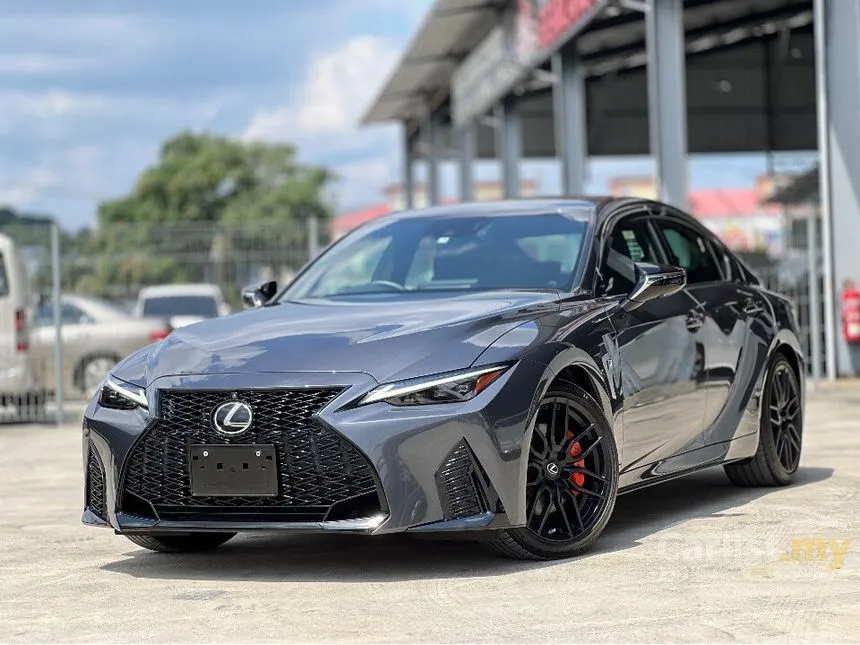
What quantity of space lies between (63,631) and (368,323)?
5.81 feet

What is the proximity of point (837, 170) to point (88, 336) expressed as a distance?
27.4 ft

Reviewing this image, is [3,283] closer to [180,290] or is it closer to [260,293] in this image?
[180,290]

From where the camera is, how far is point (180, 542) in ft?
22.7

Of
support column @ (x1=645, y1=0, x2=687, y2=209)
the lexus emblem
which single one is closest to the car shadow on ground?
the lexus emblem

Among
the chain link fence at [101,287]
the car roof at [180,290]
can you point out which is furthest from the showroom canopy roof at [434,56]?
the chain link fence at [101,287]

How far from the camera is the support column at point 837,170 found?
52.7 feet

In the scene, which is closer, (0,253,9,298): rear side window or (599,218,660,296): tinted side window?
(599,218,660,296): tinted side window

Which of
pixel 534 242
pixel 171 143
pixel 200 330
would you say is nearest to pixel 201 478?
pixel 200 330

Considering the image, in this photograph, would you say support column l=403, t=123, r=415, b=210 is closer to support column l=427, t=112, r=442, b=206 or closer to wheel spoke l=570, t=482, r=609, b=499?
support column l=427, t=112, r=442, b=206

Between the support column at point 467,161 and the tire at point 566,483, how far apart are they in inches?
1214

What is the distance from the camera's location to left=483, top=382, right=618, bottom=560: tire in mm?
6230

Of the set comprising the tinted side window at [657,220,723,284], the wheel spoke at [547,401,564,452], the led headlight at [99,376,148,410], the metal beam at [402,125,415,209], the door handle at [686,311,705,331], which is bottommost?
the wheel spoke at [547,401,564,452]

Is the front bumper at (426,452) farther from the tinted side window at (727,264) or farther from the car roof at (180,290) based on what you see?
the car roof at (180,290)

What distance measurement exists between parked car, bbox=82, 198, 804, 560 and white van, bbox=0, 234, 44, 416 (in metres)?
8.53
